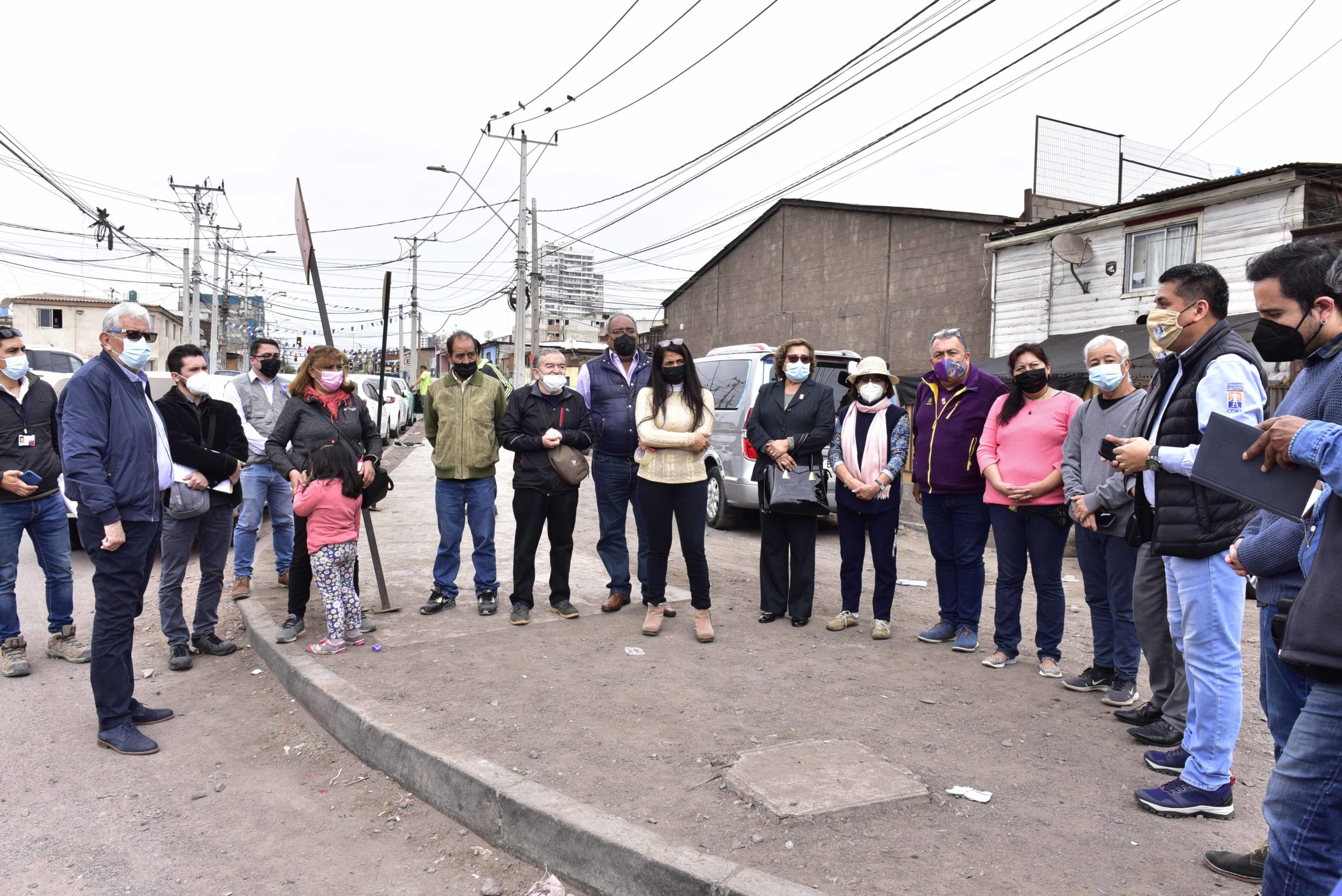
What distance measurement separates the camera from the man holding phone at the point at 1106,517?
4711 mm

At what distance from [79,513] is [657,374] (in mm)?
3481

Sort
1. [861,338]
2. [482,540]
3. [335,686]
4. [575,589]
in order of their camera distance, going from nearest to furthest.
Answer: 1. [335,686]
2. [482,540]
3. [575,589]
4. [861,338]

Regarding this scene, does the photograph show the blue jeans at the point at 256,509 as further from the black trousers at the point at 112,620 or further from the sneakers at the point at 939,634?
the sneakers at the point at 939,634

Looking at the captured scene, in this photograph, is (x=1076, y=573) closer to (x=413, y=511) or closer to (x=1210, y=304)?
(x=1210, y=304)

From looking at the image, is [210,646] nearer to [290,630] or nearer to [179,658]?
[179,658]

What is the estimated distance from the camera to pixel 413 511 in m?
11.8

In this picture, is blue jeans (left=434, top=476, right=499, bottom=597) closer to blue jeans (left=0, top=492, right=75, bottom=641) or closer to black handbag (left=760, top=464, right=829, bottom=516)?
black handbag (left=760, top=464, right=829, bottom=516)

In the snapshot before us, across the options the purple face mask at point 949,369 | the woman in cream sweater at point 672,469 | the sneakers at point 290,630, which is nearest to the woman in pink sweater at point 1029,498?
the purple face mask at point 949,369

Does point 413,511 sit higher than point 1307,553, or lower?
lower

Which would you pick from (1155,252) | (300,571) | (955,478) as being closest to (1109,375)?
(955,478)

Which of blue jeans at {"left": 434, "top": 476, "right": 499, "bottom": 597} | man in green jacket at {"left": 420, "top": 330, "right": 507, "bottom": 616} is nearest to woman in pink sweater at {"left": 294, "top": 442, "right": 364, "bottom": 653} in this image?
man in green jacket at {"left": 420, "top": 330, "right": 507, "bottom": 616}

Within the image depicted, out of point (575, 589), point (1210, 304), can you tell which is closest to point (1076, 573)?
point (575, 589)

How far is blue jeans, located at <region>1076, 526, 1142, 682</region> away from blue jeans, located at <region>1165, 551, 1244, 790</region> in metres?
0.91

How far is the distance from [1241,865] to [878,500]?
10.9ft
